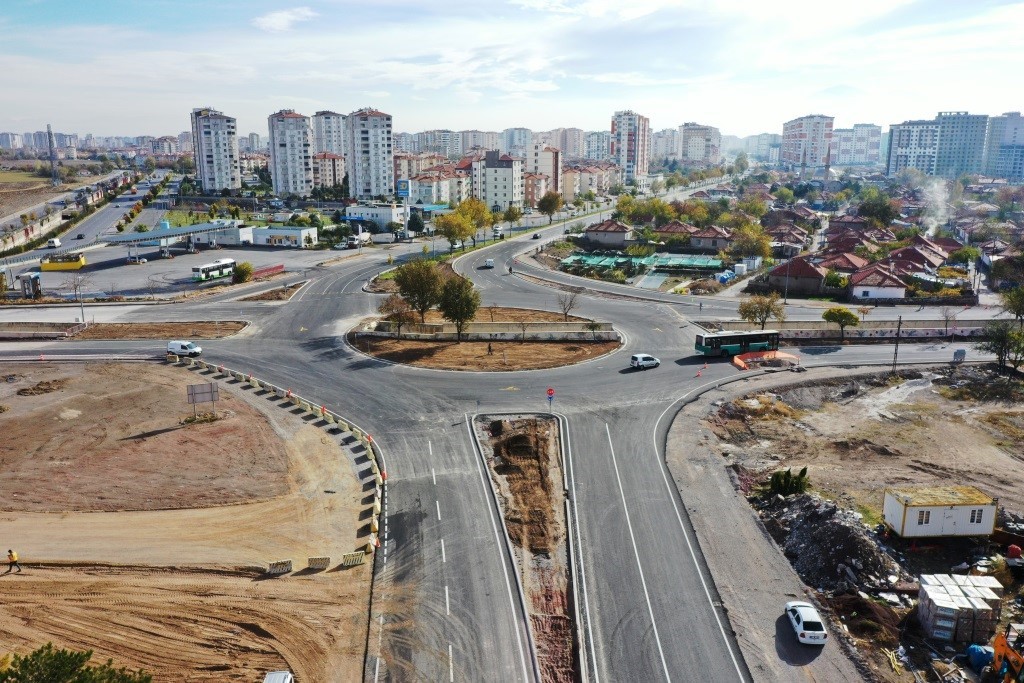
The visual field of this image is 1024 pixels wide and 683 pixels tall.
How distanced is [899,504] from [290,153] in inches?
5580

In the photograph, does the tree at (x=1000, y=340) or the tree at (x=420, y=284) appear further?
the tree at (x=420, y=284)

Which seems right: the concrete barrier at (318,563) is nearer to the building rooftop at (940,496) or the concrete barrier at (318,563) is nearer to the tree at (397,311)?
the building rooftop at (940,496)

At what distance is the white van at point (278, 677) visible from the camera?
17000 millimetres

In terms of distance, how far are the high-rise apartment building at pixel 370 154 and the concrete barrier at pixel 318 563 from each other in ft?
398

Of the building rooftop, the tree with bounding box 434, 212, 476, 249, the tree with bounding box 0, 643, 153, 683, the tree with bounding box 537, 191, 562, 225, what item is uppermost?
the tree with bounding box 537, 191, 562, 225

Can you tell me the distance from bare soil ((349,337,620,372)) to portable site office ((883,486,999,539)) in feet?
68.3

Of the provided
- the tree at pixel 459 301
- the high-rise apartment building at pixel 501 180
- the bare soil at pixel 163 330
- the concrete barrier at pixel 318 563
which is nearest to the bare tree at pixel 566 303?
the tree at pixel 459 301

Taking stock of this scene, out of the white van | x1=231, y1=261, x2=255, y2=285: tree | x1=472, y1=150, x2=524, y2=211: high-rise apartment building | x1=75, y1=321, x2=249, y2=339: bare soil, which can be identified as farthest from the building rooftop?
x1=472, y1=150, x2=524, y2=211: high-rise apartment building

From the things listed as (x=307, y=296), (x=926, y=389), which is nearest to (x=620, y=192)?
(x=307, y=296)

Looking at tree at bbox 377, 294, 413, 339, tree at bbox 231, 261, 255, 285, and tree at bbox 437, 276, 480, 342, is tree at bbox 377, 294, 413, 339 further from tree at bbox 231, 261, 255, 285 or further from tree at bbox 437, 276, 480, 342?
tree at bbox 231, 261, 255, 285

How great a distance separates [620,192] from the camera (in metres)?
175

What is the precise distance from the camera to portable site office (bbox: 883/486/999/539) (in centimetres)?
2344

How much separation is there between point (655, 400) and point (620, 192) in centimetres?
14534

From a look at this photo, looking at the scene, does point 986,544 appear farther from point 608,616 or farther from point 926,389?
point 926,389
